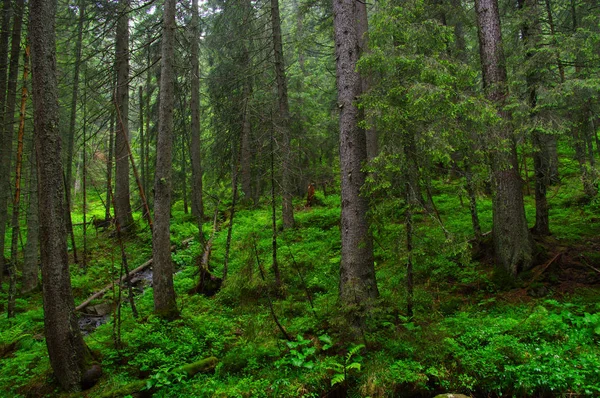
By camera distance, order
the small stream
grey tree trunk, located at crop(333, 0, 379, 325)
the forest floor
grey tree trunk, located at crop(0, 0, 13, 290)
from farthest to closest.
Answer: grey tree trunk, located at crop(0, 0, 13, 290), the small stream, grey tree trunk, located at crop(333, 0, 379, 325), the forest floor

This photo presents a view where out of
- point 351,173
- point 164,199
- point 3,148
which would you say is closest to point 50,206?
point 164,199

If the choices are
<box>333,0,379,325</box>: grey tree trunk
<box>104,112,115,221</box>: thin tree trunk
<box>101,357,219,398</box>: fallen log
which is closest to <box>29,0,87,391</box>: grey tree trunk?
<box>101,357,219,398</box>: fallen log

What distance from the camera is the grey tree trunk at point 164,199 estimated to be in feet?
23.8

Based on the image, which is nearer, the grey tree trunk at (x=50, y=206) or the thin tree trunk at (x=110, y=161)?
the grey tree trunk at (x=50, y=206)

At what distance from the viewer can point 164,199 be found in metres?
7.30

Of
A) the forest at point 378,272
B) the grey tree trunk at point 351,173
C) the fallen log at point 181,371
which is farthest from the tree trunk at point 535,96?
the fallen log at point 181,371

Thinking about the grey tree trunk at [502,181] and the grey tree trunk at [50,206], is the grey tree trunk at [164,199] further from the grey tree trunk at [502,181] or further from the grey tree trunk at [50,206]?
the grey tree trunk at [502,181]

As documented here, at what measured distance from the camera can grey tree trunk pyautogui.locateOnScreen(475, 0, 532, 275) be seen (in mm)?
7352

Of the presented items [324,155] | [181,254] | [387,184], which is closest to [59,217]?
[387,184]

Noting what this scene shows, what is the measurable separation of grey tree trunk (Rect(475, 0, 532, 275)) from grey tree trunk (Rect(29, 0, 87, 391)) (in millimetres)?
7632

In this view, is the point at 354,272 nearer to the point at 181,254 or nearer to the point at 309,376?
the point at 309,376

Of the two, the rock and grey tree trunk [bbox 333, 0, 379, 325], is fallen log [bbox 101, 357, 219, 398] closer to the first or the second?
grey tree trunk [bbox 333, 0, 379, 325]

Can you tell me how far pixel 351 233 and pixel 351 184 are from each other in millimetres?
843

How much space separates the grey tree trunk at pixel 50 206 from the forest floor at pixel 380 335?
503mm
